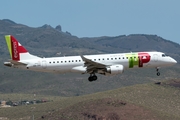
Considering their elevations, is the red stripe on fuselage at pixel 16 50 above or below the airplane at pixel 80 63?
above

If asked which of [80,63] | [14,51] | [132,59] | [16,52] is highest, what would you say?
[14,51]

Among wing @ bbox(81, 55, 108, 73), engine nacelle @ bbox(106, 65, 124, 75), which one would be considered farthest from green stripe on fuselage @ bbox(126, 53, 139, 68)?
wing @ bbox(81, 55, 108, 73)

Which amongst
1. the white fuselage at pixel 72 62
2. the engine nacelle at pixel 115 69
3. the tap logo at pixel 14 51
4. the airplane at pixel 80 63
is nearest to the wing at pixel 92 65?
the airplane at pixel 80 63

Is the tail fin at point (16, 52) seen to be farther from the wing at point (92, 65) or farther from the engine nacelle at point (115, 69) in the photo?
the engine nacelle at point (115, 69)

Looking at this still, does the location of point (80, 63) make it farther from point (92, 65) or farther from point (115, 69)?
point (115, 69)

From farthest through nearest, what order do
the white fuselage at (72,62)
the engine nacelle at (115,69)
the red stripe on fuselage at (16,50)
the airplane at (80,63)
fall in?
the red stripe on fuselage at (16,50), the white fuselage at (72,62), the airplane at (80,63), the engine nacelle at (115,69)

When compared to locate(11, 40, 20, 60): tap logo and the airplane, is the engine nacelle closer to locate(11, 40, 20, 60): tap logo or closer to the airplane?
the airplane

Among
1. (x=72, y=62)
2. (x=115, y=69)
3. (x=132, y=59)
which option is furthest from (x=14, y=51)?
(x=132, y=59)

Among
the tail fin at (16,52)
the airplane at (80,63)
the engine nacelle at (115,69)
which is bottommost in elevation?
the engine nacelle at (115,69)

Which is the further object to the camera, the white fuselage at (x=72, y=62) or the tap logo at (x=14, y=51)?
the tap logo at (x=14, y=51)

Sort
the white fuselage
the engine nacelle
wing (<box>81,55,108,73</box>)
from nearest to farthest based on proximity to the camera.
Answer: wing (<box>81,55,108,73</box>)
the engine nacelle
the white fuselage

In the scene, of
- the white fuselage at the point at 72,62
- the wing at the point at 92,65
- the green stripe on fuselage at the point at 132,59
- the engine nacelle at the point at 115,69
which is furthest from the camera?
the green stripe on fuselage at the point at 132,59

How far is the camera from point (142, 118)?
7402 inches

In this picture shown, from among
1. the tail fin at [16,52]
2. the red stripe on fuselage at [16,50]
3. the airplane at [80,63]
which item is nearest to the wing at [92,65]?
the airplane at [80,63]
